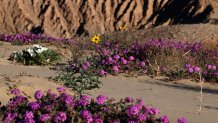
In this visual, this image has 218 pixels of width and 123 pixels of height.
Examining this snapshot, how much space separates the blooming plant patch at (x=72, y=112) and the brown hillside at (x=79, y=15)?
3816cm

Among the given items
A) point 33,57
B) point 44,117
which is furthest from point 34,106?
point 33,57

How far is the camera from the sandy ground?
21.7 ft

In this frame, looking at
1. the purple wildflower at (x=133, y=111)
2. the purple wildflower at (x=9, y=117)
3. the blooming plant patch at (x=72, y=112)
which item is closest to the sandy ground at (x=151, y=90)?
the blooming plant patch at (x=72, y=112)

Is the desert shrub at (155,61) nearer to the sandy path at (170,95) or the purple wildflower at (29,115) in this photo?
the sandy path at (170,95)

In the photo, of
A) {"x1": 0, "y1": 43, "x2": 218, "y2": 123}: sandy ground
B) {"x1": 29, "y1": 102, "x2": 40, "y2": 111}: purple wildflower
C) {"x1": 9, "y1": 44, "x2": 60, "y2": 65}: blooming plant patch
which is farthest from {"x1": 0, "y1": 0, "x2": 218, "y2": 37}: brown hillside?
{"x1": 29, "y1": 102, "x2": 40, "y2": 111}: purple wildflower

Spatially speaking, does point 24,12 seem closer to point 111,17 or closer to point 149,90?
point 111,17

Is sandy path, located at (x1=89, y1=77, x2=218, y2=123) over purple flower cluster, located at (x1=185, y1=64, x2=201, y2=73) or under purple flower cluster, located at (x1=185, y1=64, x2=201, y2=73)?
under

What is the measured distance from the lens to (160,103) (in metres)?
7.30

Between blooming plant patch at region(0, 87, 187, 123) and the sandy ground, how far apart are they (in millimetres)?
794

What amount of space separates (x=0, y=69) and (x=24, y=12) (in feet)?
128

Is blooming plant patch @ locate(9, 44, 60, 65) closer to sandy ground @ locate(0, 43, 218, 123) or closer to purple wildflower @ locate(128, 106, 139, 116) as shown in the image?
sandy ground @ locate(0, 43, 218, 123)

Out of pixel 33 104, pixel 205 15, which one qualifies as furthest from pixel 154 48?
pixel 205 15

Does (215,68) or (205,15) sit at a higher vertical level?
(205,15)

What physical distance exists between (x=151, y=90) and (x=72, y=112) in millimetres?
4035
